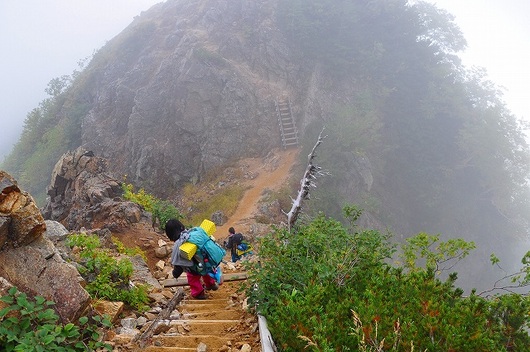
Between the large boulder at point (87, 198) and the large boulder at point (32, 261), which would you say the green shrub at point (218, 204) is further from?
the large boulder at point (32, 261)

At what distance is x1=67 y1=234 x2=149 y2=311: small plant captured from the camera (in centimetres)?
546

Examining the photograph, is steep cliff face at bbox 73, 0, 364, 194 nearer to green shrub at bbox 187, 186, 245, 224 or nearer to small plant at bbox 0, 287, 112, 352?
green shrub at bbox 187, 186, 245, 224

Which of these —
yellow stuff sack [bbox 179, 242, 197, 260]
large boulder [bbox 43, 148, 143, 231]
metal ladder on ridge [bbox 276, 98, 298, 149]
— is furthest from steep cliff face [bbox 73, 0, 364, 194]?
yellow stuff sack [bbox 179, 242, 197, 260]

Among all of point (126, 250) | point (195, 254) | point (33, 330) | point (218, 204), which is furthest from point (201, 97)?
point (33, 330)

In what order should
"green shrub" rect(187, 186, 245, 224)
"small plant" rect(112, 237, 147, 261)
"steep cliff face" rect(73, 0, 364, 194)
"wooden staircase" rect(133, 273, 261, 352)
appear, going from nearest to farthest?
"wooden staircase" rect(133, 273, 261, 352) → "small plant" rect(112, 237, 147, 261) → "green shrub" rect(187, 186, 245, 224) → "steep cliff face" rect(73, 0, 364, 194)

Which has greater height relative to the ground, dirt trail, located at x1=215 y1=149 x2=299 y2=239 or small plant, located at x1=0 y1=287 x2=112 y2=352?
small plant, located at x1=0 y1=287 x2=112 y2=352

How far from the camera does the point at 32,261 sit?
4.51 metres

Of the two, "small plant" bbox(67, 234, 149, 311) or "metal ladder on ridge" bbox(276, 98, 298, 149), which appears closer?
"small plant" bbox(67, 234, 149, 311)

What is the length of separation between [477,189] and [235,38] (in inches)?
933

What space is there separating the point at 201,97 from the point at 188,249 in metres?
23.8

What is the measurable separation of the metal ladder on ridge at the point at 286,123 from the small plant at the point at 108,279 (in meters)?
20.9

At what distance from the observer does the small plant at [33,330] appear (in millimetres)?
3252

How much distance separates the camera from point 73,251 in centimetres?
673

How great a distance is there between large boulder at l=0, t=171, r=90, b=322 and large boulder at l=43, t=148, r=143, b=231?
19.0 ft
